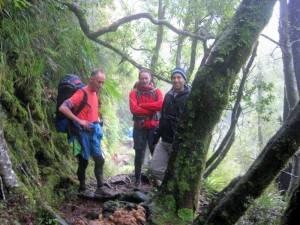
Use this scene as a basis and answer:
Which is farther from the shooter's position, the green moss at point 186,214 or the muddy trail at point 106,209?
the green moss at point 186,214

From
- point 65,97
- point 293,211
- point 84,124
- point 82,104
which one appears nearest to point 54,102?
point 65,97

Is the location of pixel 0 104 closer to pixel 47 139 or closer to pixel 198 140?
pixel 47 139

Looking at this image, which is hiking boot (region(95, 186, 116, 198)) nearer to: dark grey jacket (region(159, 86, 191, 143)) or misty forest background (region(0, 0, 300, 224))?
misty forest background (region(0, 0, 300, 224))

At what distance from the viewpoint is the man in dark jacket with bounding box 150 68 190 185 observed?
5.51 m

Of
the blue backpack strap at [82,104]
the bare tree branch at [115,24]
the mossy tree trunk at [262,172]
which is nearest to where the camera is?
the mossy tree trunk at [262,172]

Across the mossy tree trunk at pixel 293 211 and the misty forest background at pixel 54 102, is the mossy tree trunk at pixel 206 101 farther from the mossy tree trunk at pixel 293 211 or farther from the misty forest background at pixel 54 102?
the mossy tree trunk at pixel 293 211

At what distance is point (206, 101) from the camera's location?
4.45m

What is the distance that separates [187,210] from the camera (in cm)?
447

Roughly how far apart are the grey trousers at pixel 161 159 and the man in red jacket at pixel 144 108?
438 millimetres

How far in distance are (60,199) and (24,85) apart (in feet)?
6.95

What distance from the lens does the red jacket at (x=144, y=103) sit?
5.86 m

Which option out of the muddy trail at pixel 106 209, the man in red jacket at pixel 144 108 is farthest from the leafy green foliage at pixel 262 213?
the man in red jacket at pixel 144 108

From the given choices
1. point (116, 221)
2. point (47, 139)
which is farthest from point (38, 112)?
point (116, 221)

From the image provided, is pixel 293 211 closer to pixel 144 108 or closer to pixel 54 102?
pixel 144 108
